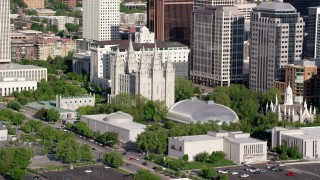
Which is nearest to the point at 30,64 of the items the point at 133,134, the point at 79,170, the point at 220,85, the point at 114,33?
the point at 114,33

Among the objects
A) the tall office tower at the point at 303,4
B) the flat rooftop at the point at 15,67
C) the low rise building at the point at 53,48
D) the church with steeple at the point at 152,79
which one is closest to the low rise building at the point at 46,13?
the low rise building at the point at 53,48

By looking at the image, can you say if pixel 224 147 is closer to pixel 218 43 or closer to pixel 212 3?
pixel 218 43

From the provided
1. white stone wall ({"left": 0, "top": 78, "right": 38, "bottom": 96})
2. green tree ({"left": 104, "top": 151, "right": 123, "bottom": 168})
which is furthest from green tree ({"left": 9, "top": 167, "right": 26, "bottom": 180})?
white stone wall ({"left": 0, "top": 78, "right": 38, "bottom": 96})

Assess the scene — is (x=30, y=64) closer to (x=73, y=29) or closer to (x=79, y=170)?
(x=73, y=29)

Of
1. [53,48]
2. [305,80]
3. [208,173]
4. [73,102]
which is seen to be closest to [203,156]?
[208,173]

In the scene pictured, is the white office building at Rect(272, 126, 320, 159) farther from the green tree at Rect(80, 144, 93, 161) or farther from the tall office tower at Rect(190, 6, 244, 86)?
the tall office tower at Rect(190, 6, 244, 86)

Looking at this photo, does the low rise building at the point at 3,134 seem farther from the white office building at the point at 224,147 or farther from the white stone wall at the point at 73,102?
the white stone wall at the point at 73,102

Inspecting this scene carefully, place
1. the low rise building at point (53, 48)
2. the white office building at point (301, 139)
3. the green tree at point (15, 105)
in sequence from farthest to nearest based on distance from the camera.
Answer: the low rise building at point (53, 48) → the green tree at point (15, 105) → the white office building at point (301, 139)
